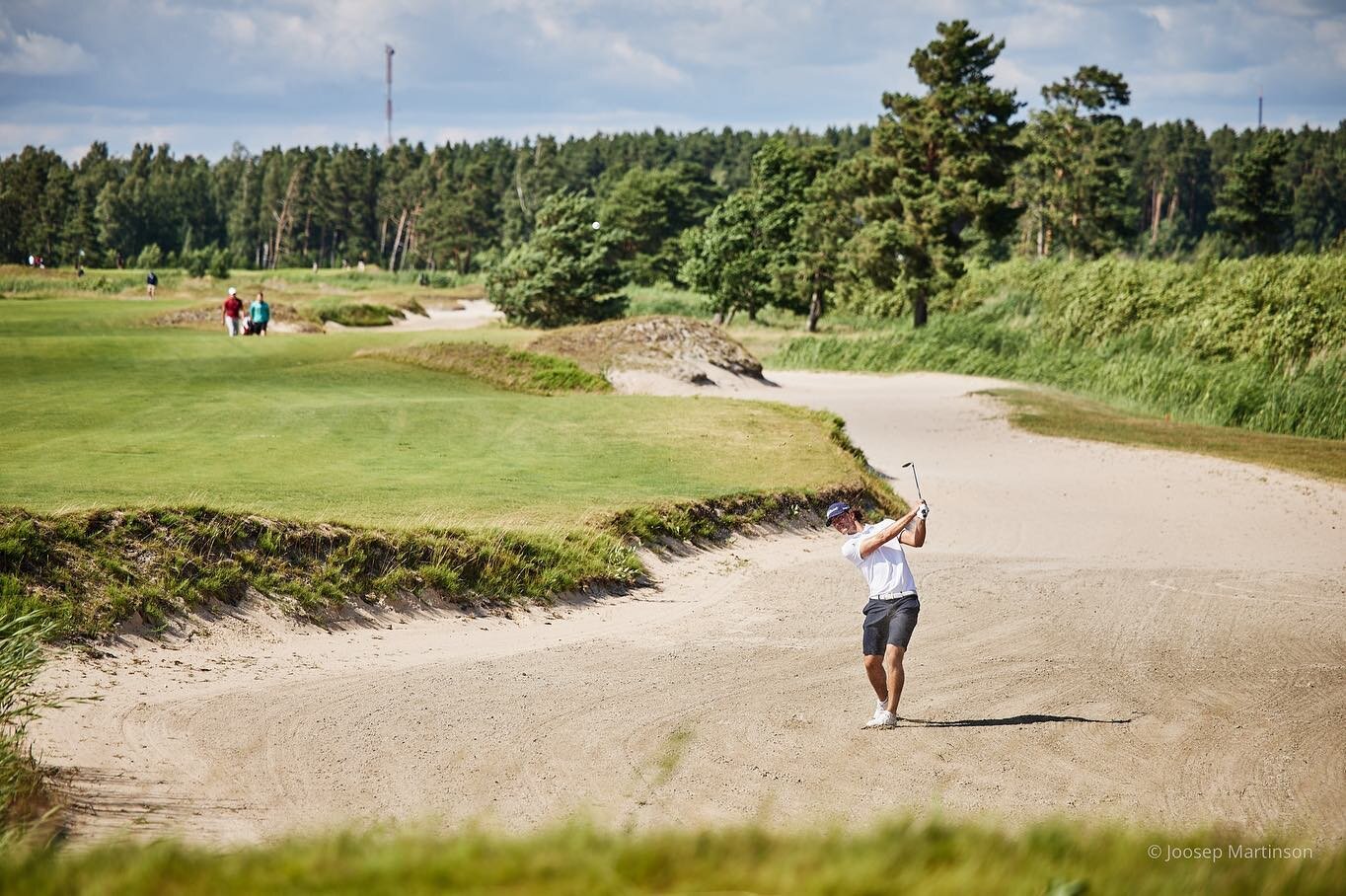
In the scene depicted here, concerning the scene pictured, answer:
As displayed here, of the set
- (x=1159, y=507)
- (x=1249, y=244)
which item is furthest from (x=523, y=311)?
(x=1249, y=244)

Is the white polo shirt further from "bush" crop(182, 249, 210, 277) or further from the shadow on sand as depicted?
"bush" crop(182, 249, 210, 277)

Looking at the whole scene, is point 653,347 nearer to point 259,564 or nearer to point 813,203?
point 259,564

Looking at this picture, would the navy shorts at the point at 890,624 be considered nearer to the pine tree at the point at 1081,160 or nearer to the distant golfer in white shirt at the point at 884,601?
the distant golfer in white shirt at the point at 884,601

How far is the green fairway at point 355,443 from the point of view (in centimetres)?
1444

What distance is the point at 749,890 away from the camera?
265 cm

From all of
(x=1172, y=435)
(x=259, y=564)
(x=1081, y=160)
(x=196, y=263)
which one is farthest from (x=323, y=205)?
(x=259, y=564)

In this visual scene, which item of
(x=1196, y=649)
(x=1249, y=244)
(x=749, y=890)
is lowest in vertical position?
(x=1196, y=649)

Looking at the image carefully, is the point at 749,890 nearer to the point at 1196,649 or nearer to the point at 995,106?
the point at 1196,649

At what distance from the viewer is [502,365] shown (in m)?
33.1

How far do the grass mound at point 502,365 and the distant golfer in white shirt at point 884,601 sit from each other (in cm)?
2112

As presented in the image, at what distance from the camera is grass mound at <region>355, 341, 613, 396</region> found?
31.5m

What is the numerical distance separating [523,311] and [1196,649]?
45.2 metres

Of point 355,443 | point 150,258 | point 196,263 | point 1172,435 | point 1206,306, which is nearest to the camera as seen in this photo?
point 355,443

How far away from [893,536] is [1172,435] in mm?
20838
